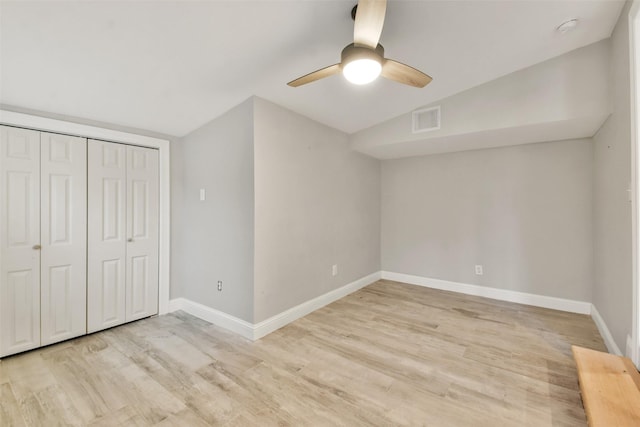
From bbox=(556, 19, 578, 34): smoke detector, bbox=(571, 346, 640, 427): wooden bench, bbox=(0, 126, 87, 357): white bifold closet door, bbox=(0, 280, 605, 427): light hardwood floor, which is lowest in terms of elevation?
bbox=(0, 280, 605, 427): light hardwood floor

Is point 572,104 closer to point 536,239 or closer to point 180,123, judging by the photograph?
point 536,239

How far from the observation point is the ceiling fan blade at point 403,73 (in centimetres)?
173

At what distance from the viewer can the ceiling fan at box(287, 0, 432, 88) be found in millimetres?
1385

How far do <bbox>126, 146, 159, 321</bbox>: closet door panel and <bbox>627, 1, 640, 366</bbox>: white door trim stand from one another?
4053 mm

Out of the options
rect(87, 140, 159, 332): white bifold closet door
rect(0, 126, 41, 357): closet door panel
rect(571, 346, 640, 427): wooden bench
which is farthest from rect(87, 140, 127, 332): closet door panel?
rect(571, 346, 640, 427): wooden bench

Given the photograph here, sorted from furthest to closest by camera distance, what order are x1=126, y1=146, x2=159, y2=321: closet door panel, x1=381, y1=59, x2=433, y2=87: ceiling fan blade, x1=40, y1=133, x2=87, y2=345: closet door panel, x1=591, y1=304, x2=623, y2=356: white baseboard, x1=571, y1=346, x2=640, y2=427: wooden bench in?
x1=126, y1=146, x2=159, y2=321: closet door panel → x1=40, y1=133, x2=87, y2=345: closet door panel → x1=591, y1=304, x2=623, y2=356: white baseboard → x1=381, y1=59, x2=433, y2=87: ceiling fan blade → x1=571, y1=346, x2=640, y2=427: wooden bench

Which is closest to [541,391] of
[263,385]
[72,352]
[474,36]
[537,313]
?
[537,313]

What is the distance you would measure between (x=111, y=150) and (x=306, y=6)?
95.0 inches

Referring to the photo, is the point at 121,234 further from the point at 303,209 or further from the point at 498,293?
the point at 498,293

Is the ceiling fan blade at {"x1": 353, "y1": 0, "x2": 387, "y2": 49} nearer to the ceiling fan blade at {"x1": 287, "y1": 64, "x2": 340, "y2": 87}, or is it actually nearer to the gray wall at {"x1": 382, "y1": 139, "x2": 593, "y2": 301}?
the ceiling fan blade at {"x1": 287, "y1": 64, "x2": 340, "y2": 87}

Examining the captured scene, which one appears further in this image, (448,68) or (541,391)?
(448,68)

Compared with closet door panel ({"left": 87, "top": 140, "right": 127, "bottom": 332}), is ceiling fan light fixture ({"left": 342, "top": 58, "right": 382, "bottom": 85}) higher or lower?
higher

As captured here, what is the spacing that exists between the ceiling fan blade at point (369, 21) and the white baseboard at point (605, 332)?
111 inches

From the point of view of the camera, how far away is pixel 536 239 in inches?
135
